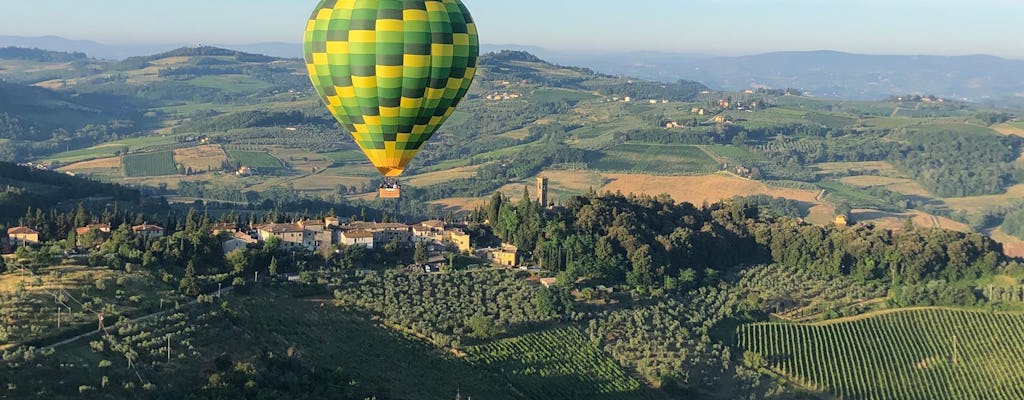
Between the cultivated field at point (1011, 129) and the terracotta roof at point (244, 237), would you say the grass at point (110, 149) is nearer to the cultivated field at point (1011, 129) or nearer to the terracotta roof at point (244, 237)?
the terracotta roof at point (244, 237)

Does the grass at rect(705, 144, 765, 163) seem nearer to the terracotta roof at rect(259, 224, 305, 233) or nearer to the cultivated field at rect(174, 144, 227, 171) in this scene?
the cultivated field at rect(174, 144, 227, 171)

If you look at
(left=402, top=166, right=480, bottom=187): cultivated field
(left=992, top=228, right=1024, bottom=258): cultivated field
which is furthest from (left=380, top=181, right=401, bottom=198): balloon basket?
(left=992, top=228, right=1024, bottom=258): cultivated field

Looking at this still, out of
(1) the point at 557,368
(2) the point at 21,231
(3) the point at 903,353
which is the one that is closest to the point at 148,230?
(2) the point at 21,231

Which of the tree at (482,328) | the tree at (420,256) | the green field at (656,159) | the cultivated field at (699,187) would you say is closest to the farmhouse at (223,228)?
the tree at (420,256)

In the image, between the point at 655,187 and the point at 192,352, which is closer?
the point at 192,352

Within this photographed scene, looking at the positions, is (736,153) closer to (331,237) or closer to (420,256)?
(331,237)

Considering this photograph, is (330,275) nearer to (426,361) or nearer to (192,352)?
(426,361)

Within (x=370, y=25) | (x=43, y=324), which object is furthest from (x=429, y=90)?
(x=43, y=324)
